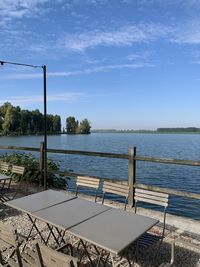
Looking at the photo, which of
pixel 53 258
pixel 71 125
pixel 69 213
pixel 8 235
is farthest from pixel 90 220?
pixel 71 125

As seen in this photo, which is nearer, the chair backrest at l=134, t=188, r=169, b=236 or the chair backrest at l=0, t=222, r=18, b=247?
the chair backrest at l=0, t=222, r=18, b=247

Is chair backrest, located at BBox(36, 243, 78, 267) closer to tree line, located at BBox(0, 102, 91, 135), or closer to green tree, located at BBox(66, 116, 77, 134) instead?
tree line, located at BBox(0, 102, 91, 135)

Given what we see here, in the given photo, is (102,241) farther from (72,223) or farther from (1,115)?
(1,115)

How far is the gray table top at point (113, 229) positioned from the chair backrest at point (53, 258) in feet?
1.64

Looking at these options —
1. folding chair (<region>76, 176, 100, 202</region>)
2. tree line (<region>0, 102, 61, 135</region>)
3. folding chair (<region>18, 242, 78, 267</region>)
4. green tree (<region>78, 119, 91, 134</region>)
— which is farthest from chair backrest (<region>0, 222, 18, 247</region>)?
green tree (<region>78, 119, 91, 134</region>)

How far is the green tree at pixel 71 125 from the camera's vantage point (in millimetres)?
103062

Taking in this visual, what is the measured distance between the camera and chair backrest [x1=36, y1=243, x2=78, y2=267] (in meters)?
2.30

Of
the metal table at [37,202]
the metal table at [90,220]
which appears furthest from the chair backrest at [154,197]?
the metal table at [37,202]

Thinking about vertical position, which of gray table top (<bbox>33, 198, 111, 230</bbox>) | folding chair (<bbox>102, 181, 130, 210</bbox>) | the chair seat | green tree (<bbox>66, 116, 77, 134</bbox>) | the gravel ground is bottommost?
the gravel ground

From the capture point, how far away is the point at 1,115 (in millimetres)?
71812

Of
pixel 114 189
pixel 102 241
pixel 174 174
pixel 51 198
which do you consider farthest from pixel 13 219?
pixel 174 174

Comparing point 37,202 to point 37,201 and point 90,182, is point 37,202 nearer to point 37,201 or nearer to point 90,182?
point 37,201

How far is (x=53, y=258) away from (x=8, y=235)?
0.66 m

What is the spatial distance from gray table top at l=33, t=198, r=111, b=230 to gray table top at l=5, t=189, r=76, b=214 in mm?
139
